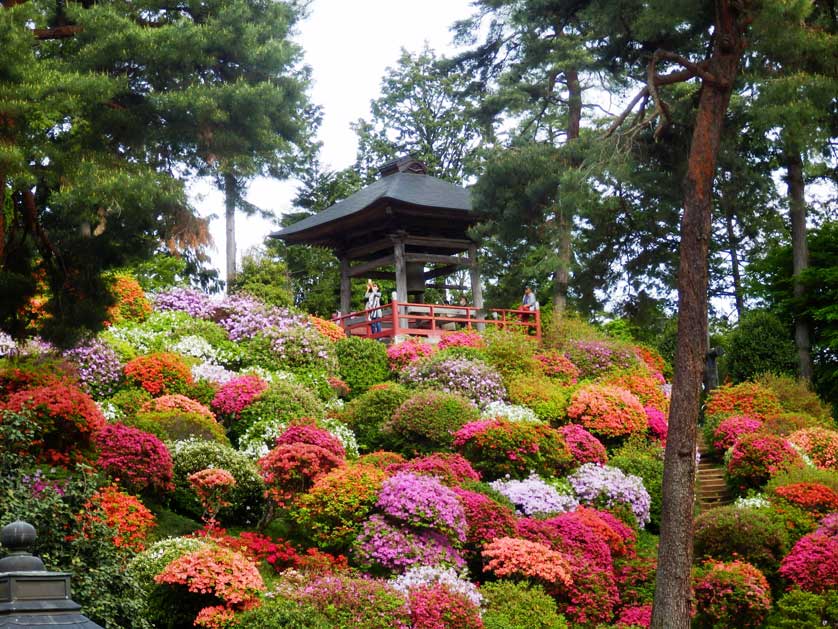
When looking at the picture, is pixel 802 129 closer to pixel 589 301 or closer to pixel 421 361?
pixel 589 301

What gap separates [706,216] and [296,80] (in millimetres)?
6269

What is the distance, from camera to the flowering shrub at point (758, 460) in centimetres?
1669

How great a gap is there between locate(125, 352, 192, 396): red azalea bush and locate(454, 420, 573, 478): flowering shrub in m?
4.73

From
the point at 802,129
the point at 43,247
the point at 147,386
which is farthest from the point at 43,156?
the point at 802,129

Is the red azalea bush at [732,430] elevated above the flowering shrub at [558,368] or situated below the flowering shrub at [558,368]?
below

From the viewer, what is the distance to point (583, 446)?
1700 centimetres

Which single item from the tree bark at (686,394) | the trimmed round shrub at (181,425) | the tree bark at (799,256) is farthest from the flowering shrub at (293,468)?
the tree bark at (799,256)

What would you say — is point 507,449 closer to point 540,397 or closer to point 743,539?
point 743,539

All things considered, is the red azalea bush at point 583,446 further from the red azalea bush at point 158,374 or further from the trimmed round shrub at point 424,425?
the red azalea bush at point 158,374

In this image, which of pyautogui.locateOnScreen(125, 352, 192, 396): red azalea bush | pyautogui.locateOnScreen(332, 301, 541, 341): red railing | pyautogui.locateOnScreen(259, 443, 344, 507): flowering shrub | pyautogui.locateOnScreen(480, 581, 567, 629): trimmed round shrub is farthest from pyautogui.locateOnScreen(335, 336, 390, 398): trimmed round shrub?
pyautogui.locateOnScreen(480, 581, 567, 629): trimmed round shrub

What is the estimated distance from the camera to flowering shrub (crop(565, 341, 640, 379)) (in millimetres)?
21641

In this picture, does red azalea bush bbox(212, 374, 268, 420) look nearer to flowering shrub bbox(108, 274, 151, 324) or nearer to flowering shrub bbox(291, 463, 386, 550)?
flowering shrub bbox(291, 463, 386, 550)

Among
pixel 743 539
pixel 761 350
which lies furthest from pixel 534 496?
pixel 761 350

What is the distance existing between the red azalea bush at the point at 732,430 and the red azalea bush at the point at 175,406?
911cm
